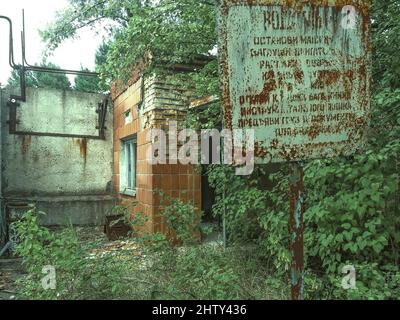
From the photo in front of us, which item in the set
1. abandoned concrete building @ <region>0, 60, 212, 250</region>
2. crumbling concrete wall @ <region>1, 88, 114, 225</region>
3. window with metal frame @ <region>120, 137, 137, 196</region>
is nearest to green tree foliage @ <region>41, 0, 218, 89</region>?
abandoned concrete building @ <region>0, 60, 212, 250</region>

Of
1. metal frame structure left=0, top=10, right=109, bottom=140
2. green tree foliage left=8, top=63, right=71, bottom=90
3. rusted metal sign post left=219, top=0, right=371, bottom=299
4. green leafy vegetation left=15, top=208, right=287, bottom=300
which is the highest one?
green tree foliage left=8, top=63, right=71, bottom=90

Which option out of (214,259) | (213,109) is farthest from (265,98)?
(213,109)

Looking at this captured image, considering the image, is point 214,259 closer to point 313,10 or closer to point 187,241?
point 187,241

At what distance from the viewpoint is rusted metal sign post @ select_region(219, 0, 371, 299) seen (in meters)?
1.68

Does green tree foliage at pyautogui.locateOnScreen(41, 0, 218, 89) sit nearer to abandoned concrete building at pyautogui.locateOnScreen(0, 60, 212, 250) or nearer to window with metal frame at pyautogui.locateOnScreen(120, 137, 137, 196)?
abandoned concrete building at pyautogui.locateOnScreen(0, 60, 212, 250)

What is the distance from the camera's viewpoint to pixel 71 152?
866 cm

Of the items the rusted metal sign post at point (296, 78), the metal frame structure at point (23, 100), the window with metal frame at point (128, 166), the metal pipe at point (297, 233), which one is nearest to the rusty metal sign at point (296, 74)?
the rusted metal sign post at point (296, 78)

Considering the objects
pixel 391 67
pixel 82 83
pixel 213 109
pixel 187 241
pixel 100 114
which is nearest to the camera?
pixel 391 67

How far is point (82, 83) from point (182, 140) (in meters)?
17.0

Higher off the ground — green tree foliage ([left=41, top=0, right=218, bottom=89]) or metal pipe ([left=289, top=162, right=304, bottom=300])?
green tree foliage ([left=41, top=0, right=218, bottom=89])

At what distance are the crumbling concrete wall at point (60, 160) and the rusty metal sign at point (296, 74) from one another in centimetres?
716

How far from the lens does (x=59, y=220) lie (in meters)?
8.34

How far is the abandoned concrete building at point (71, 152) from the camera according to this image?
Answer: 314 inches

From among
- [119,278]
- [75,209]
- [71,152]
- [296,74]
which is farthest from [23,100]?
[296,74]
